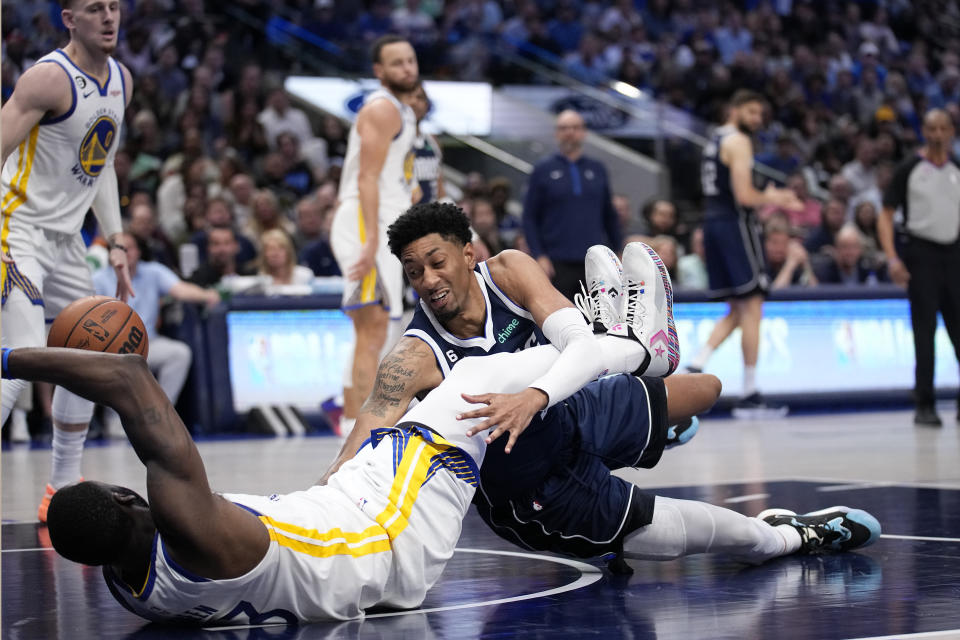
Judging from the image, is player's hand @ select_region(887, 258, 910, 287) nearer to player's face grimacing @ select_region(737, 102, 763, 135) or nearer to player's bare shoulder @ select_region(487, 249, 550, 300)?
player's face grimacing @ select_region(737, 102, 763, 135)

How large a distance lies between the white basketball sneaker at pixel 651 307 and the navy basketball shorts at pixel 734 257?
5725 mm

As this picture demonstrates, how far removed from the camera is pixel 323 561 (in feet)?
11.2

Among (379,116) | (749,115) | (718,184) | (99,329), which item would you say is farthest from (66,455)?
(749,115)

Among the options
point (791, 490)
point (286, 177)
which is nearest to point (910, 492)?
point (791, 490)

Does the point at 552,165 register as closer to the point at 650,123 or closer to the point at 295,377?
the point at 295,377

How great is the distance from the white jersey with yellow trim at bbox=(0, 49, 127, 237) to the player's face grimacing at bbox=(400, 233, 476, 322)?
6.83 feet

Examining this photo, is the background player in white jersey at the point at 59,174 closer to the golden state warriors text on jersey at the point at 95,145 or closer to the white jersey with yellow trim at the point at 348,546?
the golden state warriors text on jersey at the point at 95,145

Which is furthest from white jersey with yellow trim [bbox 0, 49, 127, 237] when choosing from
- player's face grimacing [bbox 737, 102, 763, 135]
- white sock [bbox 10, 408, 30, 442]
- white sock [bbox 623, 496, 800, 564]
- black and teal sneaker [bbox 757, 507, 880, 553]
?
player's face grimacing [bbox 737, 102, 763, 135]

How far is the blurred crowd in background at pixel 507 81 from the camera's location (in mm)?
12047

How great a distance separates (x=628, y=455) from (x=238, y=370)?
21.4 feet

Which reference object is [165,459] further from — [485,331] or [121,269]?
[121,269]

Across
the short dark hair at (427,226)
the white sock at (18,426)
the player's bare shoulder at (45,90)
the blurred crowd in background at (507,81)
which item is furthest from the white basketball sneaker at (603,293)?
the white sock at (18,426)

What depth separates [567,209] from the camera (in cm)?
1063

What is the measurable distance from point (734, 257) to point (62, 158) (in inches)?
243
